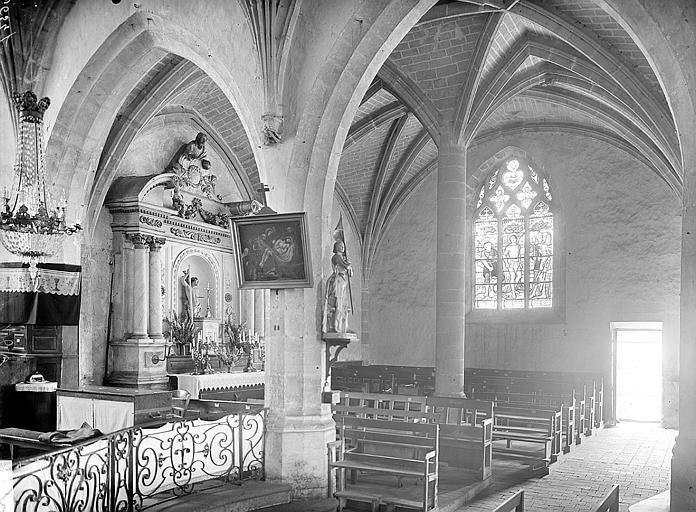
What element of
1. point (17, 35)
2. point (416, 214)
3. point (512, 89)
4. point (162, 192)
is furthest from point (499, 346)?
point (17, 35)

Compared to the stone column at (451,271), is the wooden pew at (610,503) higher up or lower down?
lower down

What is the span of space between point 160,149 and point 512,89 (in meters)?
6.72

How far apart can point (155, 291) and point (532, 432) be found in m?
6.95

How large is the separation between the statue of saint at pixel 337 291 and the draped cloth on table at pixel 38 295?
4434 millimetres

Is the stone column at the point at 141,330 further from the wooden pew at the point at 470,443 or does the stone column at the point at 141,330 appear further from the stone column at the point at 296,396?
the wooden pew at the point at 470,443

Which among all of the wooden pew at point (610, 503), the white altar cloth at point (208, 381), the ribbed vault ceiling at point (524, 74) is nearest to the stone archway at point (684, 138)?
the wooden pew at point (610, 503)

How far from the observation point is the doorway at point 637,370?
1579cm

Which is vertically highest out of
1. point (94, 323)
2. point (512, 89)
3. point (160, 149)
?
point (512, 89)

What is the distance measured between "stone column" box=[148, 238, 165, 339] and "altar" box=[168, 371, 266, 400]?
89cm

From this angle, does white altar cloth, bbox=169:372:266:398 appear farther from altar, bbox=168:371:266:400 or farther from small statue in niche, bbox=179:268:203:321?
small statue in niche, bbox=179:268:203:321

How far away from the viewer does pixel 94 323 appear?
12.1 metres

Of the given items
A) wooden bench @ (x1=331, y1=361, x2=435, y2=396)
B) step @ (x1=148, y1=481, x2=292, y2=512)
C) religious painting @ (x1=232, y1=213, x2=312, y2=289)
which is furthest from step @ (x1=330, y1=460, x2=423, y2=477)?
wooden bench @ (x1=331, y1=361, x2=435, y2=396)

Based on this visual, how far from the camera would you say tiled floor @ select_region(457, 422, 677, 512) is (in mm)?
7469

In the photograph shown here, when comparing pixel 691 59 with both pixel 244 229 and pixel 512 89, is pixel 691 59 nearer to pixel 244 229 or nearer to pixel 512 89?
pixel 244 229
